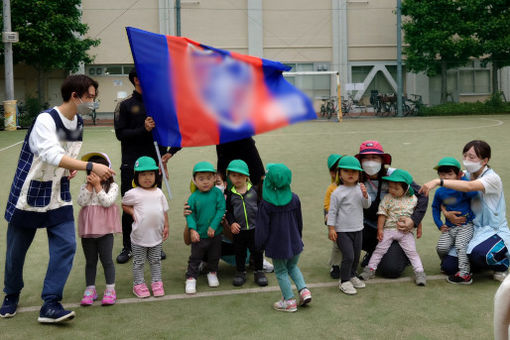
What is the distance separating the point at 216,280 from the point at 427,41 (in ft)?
89.9

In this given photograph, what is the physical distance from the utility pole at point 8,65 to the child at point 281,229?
2145 cm

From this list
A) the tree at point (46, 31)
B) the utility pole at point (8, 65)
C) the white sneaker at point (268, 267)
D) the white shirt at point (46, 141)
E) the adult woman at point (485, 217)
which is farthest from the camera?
the tree at point (46, 31)

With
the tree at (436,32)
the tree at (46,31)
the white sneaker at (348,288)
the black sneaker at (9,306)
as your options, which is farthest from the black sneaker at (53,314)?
the tree at (436,32)

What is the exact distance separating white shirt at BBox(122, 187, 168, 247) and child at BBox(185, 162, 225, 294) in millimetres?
275

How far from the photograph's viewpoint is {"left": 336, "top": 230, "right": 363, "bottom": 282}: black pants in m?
5.01

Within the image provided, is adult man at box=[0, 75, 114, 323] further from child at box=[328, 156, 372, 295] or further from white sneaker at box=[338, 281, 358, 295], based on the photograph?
white sneaker at box=[338, 281, 358, 295]

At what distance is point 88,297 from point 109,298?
161 millimetres

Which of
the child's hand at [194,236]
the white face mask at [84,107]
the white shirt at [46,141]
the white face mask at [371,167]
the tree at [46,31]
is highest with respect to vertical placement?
the tree at [46,31]

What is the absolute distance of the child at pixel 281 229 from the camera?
453 cm

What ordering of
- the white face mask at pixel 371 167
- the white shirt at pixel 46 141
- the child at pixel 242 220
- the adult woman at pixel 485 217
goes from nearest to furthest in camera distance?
the white shirt at pixel 46 141 < the adult woman at pixel 485 217 < the child at pixel 242 220 < the white face mask at pixel 371 167

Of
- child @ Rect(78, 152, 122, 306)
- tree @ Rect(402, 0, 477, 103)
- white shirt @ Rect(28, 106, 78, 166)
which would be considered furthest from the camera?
tree @ Rect(402, 0, 477, 103)

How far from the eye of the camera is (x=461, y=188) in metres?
4.96

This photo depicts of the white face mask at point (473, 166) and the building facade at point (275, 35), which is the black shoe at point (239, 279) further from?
the building facade at point (275, 35)

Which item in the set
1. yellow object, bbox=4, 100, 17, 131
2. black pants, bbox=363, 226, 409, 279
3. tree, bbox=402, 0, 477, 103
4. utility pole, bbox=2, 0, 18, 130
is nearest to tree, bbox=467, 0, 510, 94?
tree, bbox=402, 0, 477, 103
